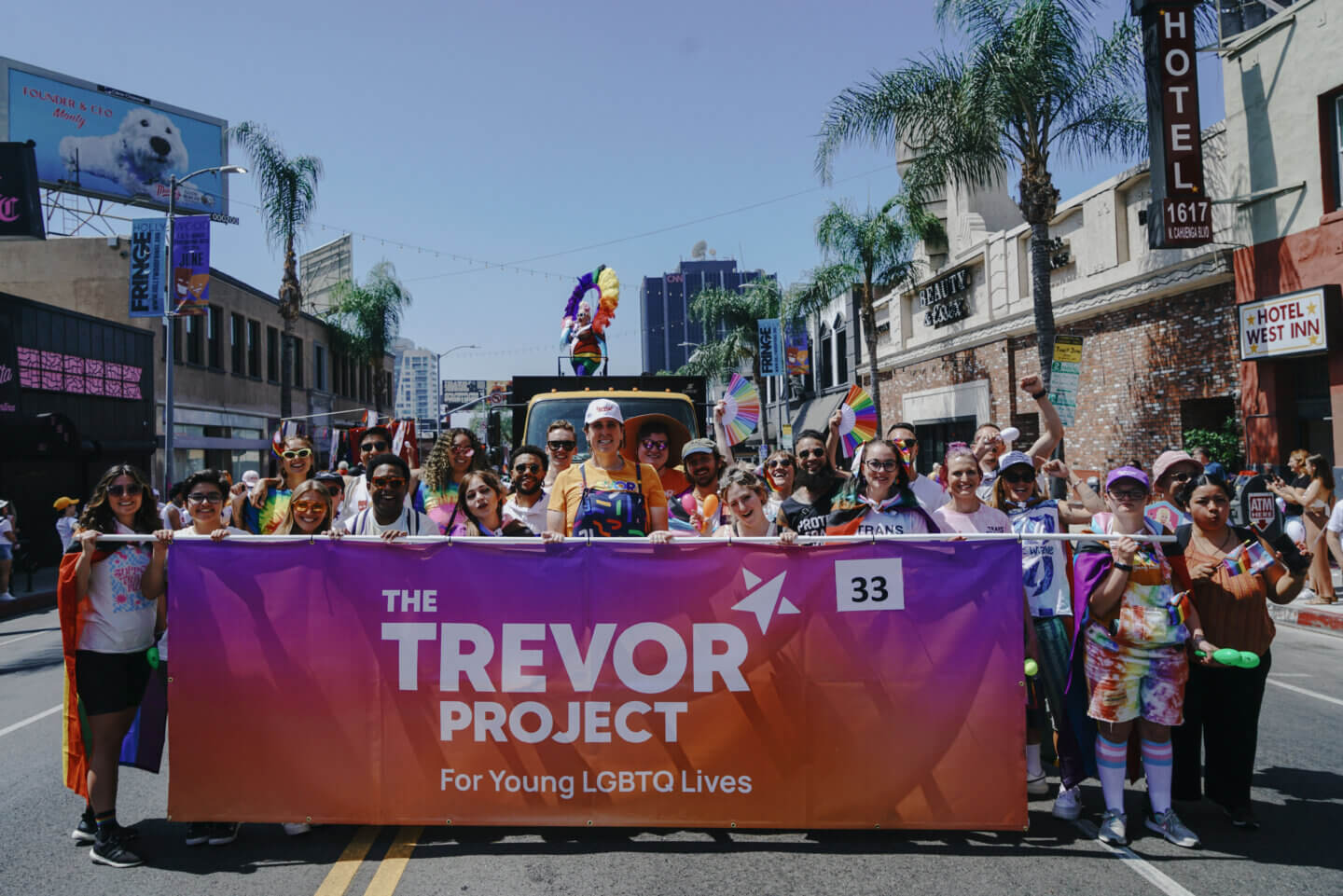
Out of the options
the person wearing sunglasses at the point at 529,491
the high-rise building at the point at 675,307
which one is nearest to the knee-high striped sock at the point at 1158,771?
the person wearing sunglasses at the point at 529,491

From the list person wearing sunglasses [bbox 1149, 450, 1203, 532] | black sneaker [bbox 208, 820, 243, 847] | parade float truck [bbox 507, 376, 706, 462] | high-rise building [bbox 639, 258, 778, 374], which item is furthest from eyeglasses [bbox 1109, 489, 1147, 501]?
high-rise building [bbox 639, 258, 778, 374]

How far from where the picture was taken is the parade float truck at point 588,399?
10.0 m

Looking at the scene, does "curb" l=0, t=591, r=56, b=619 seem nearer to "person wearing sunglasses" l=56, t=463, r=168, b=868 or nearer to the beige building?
the beige building

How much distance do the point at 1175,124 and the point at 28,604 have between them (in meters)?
19.4

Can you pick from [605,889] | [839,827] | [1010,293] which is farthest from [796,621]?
[1010,293]

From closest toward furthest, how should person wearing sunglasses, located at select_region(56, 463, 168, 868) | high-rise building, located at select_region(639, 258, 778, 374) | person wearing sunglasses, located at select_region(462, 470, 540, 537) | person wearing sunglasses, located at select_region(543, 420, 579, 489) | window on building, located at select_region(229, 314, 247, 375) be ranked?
person wearing sunglasses, located at select_region(56, 463, 168, 868) → person wearing sunglasses, located at select_region(462, 470, 540, 537) → person wearing sunglasses, located at select_region(543, 420, 579, 489) → window on building, located at select_region(229, 314, 247, 375) → high-rise building, located at select_region(639, 258, 778, 374)

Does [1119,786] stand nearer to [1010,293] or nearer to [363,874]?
[363,874]

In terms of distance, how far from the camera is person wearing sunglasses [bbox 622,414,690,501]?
718 centimetres

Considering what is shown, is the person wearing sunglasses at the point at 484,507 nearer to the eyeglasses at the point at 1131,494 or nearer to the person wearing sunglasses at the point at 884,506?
the person wearing sunglasses at the point at 884,506

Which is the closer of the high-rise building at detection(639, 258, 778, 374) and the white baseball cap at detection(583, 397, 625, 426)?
the white baseball cap at detection(583, 397, 625, 426)

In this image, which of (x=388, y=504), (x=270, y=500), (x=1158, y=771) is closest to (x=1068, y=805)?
(x=1158, y=771)

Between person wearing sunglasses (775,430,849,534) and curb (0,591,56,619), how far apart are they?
45.5ft

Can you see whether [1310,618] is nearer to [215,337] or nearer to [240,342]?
[215,337]

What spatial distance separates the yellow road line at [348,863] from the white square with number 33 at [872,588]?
100 inches
